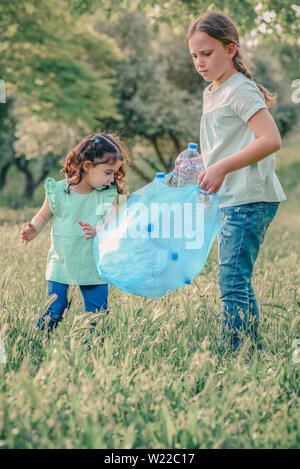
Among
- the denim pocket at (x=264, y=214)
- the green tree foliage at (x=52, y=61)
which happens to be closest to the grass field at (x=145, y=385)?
the denim pocket at (x=264, y=214)

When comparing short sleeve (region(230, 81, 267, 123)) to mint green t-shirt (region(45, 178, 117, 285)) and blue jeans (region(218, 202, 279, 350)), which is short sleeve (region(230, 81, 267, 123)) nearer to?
blue jeans (region(218, 202, 279, 350))

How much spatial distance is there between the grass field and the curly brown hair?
811 millimetres

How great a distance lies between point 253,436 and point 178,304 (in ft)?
5.91

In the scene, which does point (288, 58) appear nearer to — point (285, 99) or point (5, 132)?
point (285, 99)

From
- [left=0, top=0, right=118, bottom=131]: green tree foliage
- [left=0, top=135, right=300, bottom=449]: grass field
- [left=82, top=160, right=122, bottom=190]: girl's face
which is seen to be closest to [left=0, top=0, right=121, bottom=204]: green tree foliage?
[left=0, top=0, right=118, bottom=131]: green tree foliage

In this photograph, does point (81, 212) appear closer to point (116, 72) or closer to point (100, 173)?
point (100, 173)

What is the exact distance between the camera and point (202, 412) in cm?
211

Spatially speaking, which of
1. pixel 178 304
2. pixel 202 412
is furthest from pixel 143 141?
pixel 202 412

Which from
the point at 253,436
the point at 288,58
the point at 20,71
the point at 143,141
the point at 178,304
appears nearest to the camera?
the point at 253,436

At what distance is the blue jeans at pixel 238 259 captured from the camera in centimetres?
301

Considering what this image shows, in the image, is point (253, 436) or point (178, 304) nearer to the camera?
point (253, 436)

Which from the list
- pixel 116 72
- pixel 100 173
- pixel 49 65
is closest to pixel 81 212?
pixel 100 173

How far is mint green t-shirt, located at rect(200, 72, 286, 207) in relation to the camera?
2.95 metres

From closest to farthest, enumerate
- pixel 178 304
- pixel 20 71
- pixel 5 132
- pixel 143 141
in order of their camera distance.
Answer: pixel 178 304
pixel 20 71
pixel 143 141
pixel 5 132
